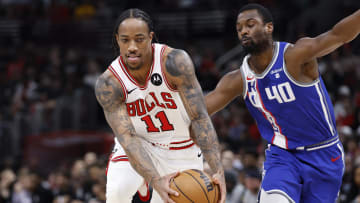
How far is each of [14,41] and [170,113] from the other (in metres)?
14.1

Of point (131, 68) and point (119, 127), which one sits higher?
point (131, 68)

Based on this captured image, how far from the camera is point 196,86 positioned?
4727mm

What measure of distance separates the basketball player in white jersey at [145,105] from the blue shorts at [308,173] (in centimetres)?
49

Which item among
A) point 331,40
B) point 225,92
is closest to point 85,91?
point 225,92

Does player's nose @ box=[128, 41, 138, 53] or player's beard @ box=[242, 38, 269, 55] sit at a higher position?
player's nose @ box=[128, 41, 138, 53]

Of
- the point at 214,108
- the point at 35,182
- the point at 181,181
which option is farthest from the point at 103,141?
the point at 181,181

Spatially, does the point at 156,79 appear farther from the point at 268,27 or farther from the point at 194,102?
the point at 268,27

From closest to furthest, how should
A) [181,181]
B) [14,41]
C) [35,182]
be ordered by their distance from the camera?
[181,181], [35,182], [14,41]

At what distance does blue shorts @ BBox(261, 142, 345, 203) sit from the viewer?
4.77 metres

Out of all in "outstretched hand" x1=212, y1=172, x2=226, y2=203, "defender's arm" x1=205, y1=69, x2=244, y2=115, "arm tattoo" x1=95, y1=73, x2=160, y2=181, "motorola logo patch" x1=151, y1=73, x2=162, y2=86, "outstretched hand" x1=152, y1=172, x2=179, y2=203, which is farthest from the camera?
"defender's arm" x1=205, y1=69, x2=244, y2=115

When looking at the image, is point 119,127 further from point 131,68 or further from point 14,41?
point 14,41

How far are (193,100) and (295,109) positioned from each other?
33.5 inches

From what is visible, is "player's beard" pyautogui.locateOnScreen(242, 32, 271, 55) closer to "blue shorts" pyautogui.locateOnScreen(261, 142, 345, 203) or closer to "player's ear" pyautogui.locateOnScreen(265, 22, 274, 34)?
"player's ear" pyautogui.locateOnScreen(265, 22, 274, 34)

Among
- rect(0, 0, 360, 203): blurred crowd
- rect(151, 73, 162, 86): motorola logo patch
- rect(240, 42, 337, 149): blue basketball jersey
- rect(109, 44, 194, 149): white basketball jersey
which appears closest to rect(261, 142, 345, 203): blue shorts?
rect(240, 42, 337, 149): blue basketball jersey
